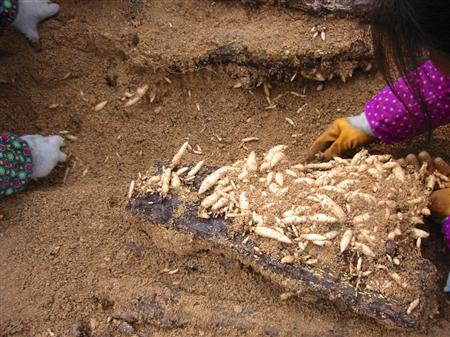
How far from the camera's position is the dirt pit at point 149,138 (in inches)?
56.3

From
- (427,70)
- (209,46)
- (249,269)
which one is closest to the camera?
(249,269)

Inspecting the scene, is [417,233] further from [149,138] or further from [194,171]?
[149,138]

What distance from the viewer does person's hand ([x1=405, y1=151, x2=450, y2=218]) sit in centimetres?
149

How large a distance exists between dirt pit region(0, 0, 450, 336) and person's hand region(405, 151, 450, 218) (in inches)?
4.0

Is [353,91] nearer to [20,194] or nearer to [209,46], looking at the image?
[209,46]

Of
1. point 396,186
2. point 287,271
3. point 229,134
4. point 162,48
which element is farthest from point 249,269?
point 162,48

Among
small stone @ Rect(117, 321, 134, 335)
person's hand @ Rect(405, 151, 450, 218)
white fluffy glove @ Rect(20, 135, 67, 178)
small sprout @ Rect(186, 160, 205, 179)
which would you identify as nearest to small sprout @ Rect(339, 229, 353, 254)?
person's hand @ Rect(405, 151, 450, 218)

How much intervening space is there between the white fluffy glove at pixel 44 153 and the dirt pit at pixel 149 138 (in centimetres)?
6

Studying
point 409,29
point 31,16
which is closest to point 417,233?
point 409,29

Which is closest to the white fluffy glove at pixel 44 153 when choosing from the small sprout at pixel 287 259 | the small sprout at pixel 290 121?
the small sprout at pixel 290 121

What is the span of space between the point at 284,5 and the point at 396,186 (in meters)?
0.97

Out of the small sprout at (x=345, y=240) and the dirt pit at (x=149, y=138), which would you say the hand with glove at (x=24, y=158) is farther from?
the small sprout at (x=345, y=240)

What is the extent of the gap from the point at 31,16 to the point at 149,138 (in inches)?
30.1

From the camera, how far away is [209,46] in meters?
1.97
